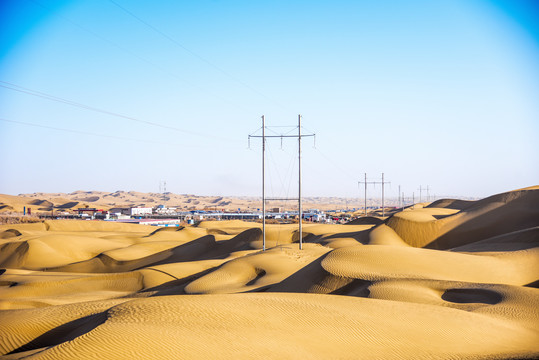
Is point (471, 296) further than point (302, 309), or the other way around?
point (471, 296)

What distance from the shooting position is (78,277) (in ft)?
95.8

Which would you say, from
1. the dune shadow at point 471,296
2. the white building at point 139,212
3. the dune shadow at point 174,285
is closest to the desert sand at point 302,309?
the dune shadow at point 471,296

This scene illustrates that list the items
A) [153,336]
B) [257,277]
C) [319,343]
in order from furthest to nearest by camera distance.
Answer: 1. [257,277]
2. [319,343]
3. [153,336]

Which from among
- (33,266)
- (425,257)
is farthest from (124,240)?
(425,257)

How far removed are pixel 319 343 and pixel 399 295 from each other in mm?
5978

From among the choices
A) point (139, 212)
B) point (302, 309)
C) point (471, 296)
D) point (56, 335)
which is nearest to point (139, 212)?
point (139, 212)

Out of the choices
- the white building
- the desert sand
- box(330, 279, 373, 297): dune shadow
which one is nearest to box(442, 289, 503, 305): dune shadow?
the desert sand

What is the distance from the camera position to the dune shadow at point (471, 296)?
14441 mm

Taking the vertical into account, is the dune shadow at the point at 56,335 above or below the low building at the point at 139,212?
above

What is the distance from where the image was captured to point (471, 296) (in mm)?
14930

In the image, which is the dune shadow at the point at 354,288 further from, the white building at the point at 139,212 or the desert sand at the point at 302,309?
the white building at the point at 139,212

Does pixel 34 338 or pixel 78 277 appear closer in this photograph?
pixel 34 338

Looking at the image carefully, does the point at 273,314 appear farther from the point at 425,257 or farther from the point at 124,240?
the point at 124,240

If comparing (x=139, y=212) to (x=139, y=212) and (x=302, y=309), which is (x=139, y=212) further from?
(x=302, y=309)
